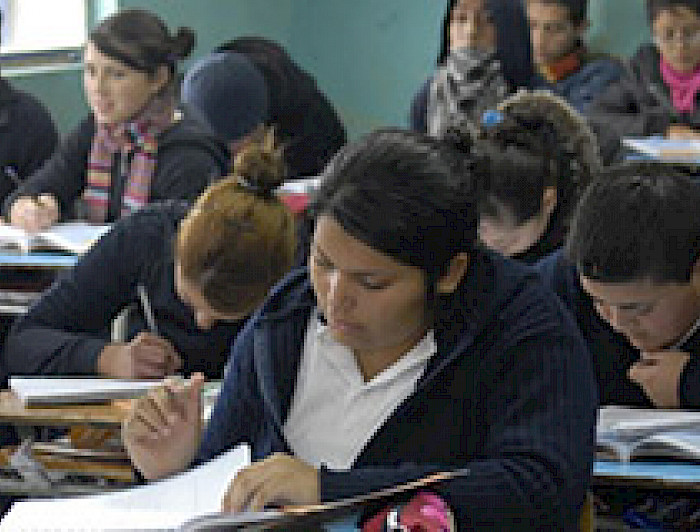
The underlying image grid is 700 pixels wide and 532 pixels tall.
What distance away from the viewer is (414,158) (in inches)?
68.8

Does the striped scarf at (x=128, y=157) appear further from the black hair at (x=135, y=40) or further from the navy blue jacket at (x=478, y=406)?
the navy blue jacket at (x=478, y=406)

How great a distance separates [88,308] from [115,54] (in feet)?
4.50

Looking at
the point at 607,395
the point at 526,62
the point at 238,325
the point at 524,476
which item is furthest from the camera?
the point at 526,62

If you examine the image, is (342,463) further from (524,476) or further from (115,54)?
(115,54)

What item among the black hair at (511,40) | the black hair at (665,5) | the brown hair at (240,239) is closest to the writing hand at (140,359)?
the brown hair at (240,239)

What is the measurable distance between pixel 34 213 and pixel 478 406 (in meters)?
2.14

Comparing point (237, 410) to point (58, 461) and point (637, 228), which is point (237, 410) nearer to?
point (58, 461)

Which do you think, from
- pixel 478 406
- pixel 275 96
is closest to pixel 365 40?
pixel 275 96

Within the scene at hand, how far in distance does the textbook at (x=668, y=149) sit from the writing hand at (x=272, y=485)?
2.65 meters

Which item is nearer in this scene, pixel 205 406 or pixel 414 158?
pixel 414 158

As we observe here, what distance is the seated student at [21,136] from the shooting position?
4.42 meters

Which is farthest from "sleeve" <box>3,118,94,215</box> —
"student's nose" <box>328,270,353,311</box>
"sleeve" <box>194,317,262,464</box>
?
"student's nose" <box>328,270,353,311</box>

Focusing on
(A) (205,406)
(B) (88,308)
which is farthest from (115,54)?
(A) (205,406)

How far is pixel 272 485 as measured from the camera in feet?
5.52
